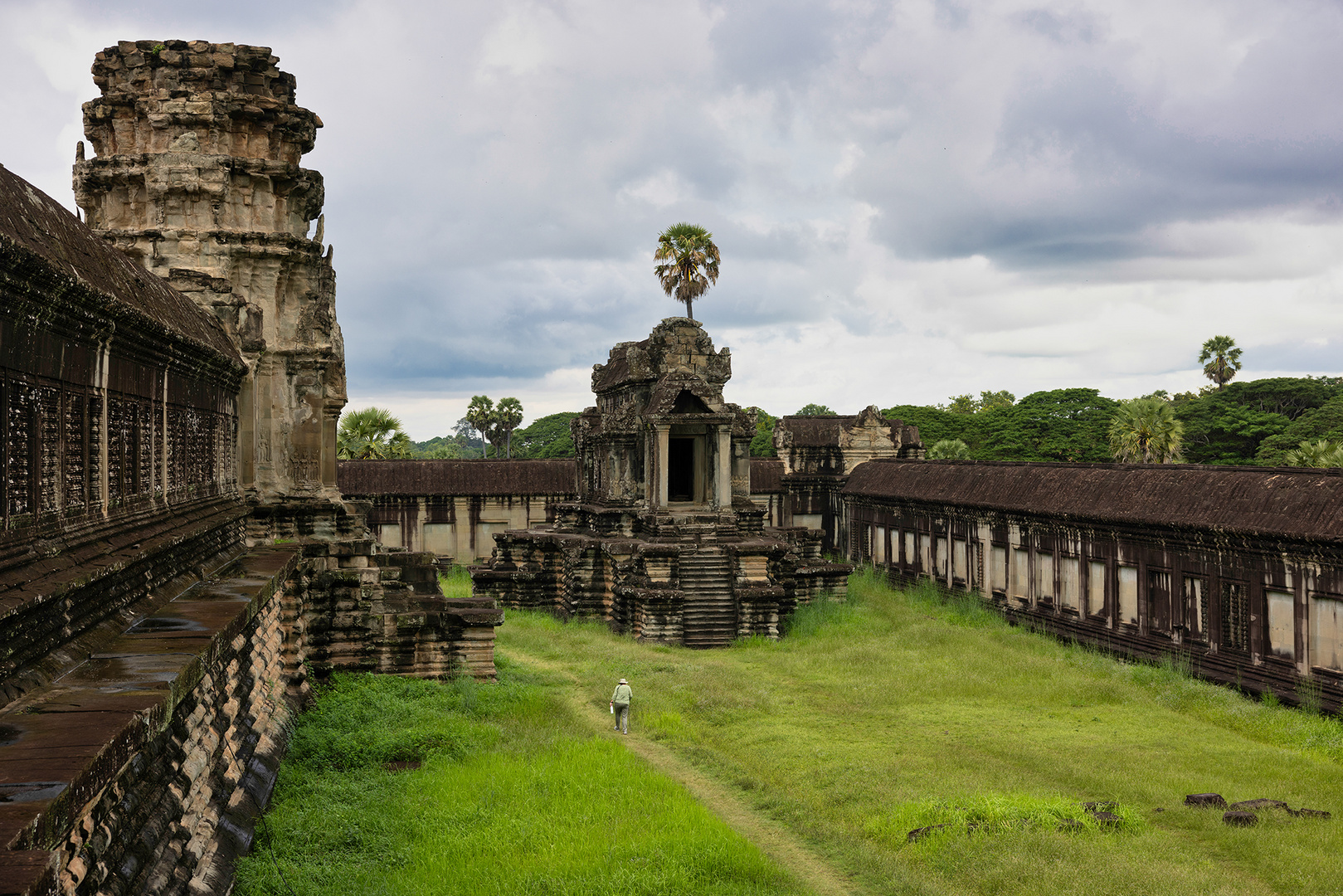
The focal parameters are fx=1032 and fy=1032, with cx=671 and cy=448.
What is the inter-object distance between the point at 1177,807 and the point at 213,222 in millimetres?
15337

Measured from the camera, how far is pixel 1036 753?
15.1 meters

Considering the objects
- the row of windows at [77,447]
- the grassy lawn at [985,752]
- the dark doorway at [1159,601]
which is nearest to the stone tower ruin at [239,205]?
the row of windows at [77,447]

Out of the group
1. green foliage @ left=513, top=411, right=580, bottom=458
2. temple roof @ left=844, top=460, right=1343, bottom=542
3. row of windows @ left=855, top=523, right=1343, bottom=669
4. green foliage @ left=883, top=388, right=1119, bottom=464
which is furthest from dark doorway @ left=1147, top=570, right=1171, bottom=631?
green foliage @ left=513, top=411, right=580, bottom=458

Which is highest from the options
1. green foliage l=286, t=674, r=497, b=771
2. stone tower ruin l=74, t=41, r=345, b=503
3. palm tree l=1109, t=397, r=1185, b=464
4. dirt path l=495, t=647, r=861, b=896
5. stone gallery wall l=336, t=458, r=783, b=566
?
stone tower ruin l=74, t=41, r=345, b=503

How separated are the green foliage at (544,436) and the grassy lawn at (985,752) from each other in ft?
186

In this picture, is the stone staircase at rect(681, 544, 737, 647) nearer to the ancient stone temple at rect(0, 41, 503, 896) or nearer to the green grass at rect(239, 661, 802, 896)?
the ancient stone temple at rect(0, 41, 503, 896)

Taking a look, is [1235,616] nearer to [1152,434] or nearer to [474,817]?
[474,817]

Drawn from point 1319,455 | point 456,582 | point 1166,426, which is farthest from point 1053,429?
point 456,582

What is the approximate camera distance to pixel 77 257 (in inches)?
271

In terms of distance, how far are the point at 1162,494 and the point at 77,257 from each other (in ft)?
71.8

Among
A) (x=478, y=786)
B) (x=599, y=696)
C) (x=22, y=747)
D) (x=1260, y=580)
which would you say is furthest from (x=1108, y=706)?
(x=22, y=747)

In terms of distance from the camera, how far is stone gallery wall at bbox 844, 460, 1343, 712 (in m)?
18.3

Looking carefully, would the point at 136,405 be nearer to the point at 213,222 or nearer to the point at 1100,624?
the point at 213,222

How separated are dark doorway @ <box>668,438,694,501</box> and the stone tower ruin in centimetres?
1851
